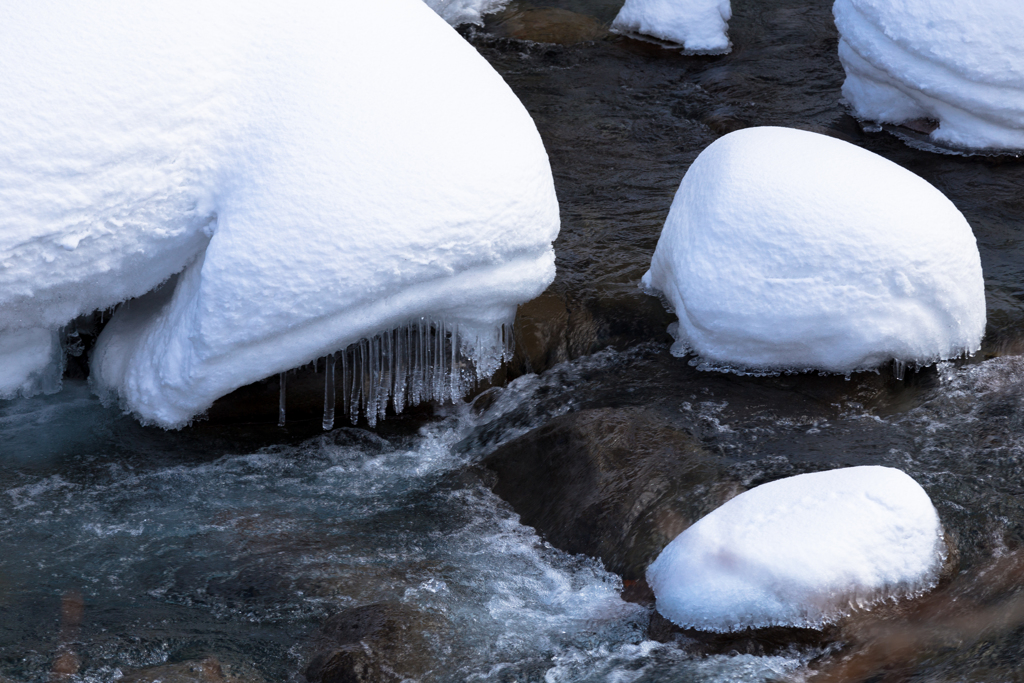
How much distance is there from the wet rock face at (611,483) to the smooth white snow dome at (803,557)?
0.81 ft

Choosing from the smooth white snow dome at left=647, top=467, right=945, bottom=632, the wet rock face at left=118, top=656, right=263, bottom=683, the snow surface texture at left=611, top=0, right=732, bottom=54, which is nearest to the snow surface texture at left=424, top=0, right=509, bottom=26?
the snow surface texture at left=611, top=0, right=732, bottom=54

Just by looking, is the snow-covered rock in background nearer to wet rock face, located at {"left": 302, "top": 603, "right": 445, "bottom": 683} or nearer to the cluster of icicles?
the cluster of icicles

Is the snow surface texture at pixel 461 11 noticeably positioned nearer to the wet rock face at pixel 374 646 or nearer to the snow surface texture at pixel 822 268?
the snow surface texture at pixel 822 268

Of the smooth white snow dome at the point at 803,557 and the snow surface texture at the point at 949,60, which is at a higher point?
the snow surface texture at the point at 949,60

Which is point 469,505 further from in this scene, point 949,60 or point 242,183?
point 949,60

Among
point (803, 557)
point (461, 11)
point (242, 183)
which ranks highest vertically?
point (242, 183)

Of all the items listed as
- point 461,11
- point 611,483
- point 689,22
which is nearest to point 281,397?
point 611,483

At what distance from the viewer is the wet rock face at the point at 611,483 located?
11.3ft

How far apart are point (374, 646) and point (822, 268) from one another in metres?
2.34

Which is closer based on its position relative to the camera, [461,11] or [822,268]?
[822,268]

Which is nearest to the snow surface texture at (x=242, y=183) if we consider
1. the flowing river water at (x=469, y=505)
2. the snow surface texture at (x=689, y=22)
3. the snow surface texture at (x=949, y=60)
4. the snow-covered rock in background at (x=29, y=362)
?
the snow-covered rock in background at (x=29, y=362)

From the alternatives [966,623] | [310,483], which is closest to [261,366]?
[310,483]

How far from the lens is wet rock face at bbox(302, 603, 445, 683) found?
2.92 m

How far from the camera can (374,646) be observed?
3.00 metres
